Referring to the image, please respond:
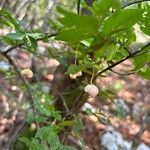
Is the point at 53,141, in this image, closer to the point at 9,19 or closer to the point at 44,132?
the point at 44,132

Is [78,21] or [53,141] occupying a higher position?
[78,21]

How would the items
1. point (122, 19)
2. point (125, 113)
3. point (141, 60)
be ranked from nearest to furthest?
1. point (122, 19)
2. point (141, 60)
3. point (125, 113)

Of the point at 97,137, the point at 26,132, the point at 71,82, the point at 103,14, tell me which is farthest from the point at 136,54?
the point at 97,137

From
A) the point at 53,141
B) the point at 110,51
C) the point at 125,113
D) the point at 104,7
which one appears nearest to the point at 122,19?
the point at 104,7

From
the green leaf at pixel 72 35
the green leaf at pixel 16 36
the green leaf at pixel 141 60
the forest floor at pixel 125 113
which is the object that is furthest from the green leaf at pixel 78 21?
the forest floor at pixel 125 113

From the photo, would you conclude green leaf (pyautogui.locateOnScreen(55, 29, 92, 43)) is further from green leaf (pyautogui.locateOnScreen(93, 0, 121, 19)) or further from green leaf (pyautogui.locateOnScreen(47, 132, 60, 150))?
green leaf (pyautogui.locateOnScreen(47, 132, 60, 150))

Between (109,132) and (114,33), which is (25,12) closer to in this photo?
(114,33)

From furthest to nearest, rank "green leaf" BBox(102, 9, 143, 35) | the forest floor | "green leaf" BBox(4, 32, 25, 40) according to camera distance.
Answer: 1. the forest floor
2. "green leaf" BBox(4, 32, 25, 40)
3. "green leaf" BBox(102, 9, 143, 35)

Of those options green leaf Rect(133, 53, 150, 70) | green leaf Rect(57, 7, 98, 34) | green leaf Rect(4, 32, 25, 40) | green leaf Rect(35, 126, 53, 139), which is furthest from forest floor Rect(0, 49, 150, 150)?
green leaf Rect(57, 7, 98, 34)
